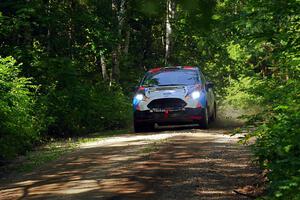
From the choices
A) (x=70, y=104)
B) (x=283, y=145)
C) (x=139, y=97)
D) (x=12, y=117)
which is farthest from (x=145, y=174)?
(x=70, y=104)

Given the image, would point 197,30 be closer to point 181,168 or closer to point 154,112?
point 181,168

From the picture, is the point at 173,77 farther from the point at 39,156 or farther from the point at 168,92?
the point at 39,156

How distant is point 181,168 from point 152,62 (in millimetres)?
23058

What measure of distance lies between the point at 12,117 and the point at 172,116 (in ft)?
15.7

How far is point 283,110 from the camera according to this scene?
641cm

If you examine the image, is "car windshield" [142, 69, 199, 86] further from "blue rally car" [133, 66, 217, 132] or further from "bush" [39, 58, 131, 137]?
"bush" [39, 58, 131, 137]

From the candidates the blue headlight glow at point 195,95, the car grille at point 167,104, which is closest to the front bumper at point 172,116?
the car grille at point 167,104

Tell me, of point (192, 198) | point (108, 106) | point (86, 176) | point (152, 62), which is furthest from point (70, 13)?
point (152, 62)

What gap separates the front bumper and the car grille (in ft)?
0.41

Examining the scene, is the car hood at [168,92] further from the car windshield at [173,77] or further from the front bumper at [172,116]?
the front bumper at [172,116]

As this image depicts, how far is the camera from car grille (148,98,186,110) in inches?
563

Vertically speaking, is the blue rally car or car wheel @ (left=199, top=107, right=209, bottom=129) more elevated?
the blue rally car

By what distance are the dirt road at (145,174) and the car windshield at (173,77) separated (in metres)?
3.40

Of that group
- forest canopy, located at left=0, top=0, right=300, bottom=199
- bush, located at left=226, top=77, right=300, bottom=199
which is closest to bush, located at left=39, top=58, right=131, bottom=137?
forest canopy, located at left=0, top=0, right=300, bottom=199
